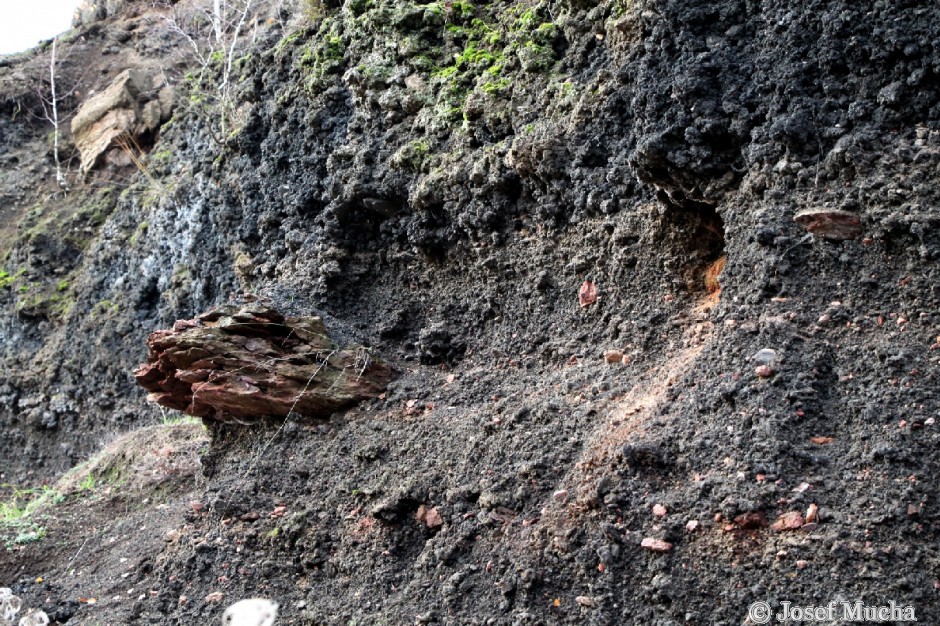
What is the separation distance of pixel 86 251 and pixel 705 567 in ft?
29.4

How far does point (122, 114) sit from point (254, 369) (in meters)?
6.71

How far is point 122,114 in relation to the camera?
10.8 meters

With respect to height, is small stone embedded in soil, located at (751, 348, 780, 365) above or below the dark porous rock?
below

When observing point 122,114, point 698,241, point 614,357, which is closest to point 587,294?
point 614,357

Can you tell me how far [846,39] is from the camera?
395cm

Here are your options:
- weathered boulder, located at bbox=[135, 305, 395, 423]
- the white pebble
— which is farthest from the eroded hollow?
the white pebble

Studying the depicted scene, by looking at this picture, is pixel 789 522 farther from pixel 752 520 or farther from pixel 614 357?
pixel 614 357

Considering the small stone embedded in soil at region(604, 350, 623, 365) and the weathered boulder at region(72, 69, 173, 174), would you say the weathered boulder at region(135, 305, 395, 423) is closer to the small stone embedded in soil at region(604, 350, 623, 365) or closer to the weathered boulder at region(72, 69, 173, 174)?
the small stone embedded in soil at region(604, 350, 623, 365)

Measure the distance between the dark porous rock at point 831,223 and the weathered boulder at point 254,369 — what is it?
8.98 ft

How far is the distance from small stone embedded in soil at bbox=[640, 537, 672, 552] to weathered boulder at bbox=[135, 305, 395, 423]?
245 centimetres

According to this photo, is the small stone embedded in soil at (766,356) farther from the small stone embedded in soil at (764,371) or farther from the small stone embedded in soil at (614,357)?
the small stone embedded in soil at (614,357)

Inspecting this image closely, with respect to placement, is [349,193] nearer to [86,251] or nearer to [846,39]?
[846,39]

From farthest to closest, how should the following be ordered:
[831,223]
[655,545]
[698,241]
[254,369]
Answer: [254,369] → [698,241] → [831,223] → [655,545]

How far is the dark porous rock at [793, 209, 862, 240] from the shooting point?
3803 millimetres
